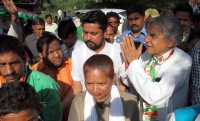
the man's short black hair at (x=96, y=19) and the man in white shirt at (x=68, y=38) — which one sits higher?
A: the man's short black hair at (x=96, y=19)

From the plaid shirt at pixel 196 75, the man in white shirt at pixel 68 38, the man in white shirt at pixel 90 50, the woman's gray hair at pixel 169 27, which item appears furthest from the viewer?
the man in white shirt at pixel 68 38

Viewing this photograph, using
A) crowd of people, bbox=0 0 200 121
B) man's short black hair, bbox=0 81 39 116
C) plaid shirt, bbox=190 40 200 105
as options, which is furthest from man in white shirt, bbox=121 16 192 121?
man's short black hair, bbox=0 81 39 116

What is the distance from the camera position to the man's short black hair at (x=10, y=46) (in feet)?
7.00

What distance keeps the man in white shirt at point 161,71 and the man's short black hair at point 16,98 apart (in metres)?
0.90

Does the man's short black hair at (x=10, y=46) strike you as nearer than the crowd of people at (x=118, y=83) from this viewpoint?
No

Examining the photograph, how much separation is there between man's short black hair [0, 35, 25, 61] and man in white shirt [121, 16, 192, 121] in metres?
0.91

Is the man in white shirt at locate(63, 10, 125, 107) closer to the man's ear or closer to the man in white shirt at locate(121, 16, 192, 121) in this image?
the man in white shirt at locate(121, 16, 192, 121)

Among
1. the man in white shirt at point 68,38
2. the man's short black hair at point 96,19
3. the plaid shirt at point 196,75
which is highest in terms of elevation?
the man's short black hair at point 96,19

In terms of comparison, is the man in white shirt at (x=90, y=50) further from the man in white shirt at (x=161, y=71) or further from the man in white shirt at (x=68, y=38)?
the man in white shirt at (x=68, y=38)

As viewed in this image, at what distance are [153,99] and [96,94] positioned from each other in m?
0.47

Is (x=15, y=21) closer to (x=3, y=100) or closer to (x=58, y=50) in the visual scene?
(x=58, y=50)

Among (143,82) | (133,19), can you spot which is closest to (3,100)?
(143,82)

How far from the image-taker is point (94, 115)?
216cm

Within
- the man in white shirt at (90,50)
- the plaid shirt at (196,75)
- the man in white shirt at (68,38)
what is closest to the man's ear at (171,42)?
the plaid shirt at (196,75)
